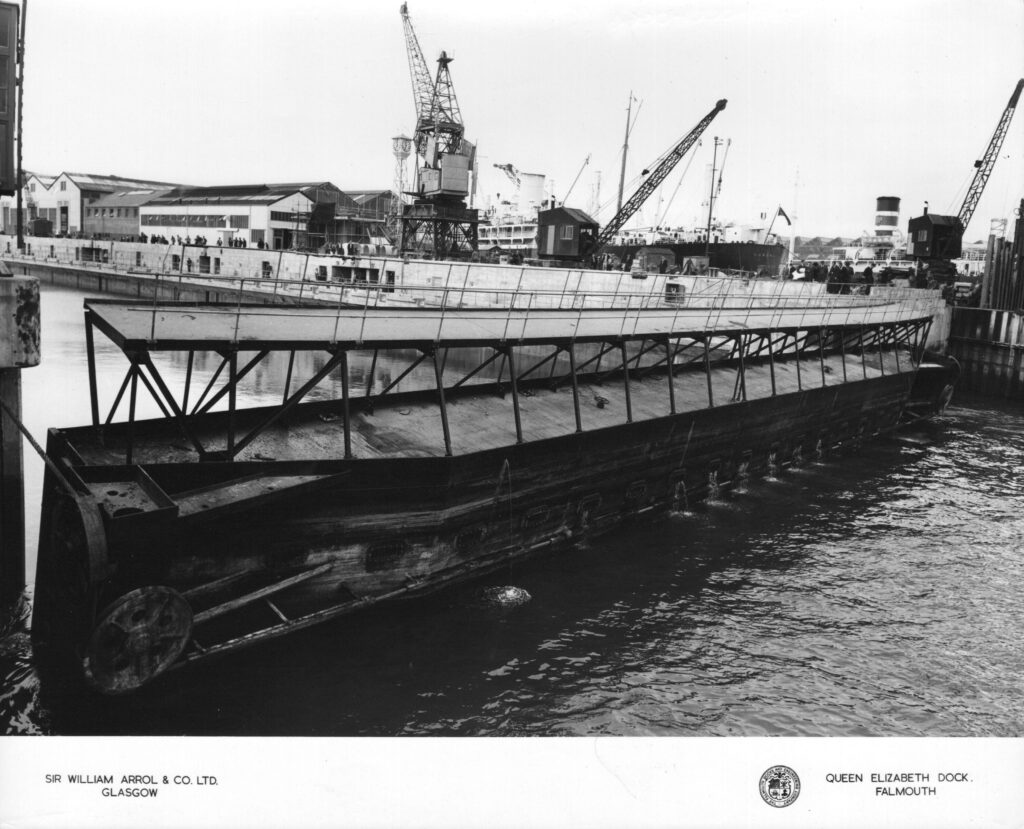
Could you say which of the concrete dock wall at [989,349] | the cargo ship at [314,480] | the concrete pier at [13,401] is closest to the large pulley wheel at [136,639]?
the cargo ship at [314,480]

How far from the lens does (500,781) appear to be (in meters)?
10.7

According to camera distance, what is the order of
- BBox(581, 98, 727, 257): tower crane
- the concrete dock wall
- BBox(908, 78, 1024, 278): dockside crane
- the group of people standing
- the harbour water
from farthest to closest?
BBox(908, 78, 1024, 278): dockside crane
BBox(581, 98, 727, 257): tower crane
the group of people standing
the concrete dock wall
the harbour water

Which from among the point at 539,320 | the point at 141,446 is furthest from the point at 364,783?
the point at 539,320

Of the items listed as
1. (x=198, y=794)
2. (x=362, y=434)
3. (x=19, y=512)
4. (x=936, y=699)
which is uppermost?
(x=362, y=434)

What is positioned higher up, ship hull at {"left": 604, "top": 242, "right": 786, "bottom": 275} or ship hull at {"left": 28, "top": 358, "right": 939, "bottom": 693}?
ship hull at {"left": 604, "top": 242, "right": 786, "bottom": 275}

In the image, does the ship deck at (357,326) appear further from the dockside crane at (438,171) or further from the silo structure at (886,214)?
the silo structure at (886,214)

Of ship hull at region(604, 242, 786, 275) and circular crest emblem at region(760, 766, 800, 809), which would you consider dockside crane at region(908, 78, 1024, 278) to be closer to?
ship hull at region(604, 242, 786, 275)

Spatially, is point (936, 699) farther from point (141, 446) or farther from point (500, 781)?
point (141, 446)

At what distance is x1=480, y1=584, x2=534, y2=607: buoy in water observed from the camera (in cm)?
1909

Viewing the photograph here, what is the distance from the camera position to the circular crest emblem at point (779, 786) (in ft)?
35.6

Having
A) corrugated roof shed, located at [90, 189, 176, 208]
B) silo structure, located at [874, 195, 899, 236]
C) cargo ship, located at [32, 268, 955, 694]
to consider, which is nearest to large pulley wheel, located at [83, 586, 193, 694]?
cargo ship, located at [32, 268, 955, 694]

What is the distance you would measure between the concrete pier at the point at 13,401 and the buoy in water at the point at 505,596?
1125cm

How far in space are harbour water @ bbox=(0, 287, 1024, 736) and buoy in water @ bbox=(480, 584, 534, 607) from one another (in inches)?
9.4

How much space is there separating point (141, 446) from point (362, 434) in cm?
576
